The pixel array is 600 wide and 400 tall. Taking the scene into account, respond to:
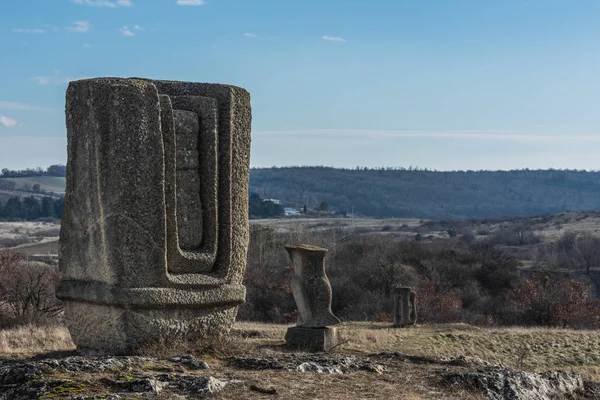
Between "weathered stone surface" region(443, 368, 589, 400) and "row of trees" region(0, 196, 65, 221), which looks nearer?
"weathered stone surface" region(443, 368, 589, 400)

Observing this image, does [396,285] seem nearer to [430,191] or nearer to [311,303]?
[311,303]

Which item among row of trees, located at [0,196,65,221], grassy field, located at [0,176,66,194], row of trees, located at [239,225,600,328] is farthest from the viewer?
grassy field, located at [0,176,66,194]

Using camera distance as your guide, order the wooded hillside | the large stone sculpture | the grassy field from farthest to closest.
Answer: the wooded hillside → the grassy field → the large stone sculpture

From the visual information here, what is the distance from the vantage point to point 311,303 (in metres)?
14.0

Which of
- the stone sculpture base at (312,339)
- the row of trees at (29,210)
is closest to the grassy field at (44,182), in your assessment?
the row of trees at (29,210)

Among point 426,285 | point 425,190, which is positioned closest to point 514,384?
point 426,285

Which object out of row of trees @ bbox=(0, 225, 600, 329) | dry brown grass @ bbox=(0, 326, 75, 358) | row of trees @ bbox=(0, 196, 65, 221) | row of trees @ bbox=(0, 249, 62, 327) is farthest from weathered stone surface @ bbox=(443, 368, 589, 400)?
row of trees @ bbox=(0, 196, 65, 221)

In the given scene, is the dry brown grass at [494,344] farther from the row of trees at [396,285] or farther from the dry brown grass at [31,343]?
the row of trees at [396,285]

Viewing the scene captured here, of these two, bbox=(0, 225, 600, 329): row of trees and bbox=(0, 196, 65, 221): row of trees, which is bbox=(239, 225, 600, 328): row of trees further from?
bbox=(0, 196, 65, 221): row of trees

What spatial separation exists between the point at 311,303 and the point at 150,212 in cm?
601

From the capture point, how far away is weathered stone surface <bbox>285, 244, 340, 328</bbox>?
549 inches

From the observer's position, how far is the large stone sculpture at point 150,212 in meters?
8.34

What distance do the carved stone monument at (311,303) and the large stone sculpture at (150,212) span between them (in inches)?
183

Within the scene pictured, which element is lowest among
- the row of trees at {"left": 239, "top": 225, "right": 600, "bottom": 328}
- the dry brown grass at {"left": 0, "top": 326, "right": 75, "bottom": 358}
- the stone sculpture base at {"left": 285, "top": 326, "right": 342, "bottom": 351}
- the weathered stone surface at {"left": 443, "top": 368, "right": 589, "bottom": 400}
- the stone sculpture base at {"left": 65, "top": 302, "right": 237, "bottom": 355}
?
the row of trees at {"left": 239, "top": 225, "right": 600, "bottom": 328}
